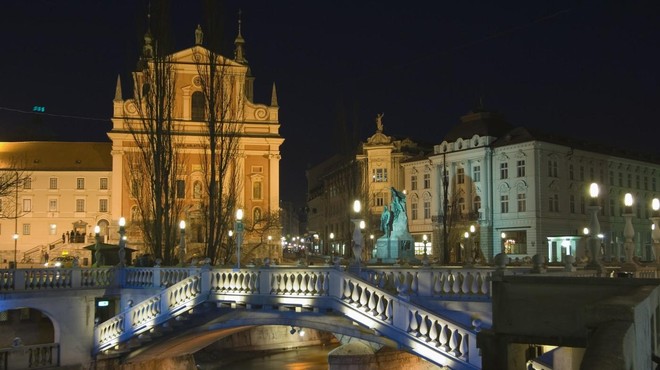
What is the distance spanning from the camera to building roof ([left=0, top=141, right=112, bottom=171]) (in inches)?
3243

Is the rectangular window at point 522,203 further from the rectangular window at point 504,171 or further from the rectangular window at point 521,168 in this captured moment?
the rectangular window at point 504,171

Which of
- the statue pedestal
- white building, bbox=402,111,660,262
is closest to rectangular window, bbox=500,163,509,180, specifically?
white building, bbox=402,111,660,262

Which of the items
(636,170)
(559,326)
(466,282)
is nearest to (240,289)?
(466,282)

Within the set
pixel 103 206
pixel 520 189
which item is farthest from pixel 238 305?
pixel 103 206

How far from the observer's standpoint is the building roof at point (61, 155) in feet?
270

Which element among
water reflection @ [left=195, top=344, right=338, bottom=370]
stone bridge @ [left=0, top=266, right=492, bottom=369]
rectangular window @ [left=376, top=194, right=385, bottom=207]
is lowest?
water reflection @ [left=195, top=344, right=338, bottom=370]

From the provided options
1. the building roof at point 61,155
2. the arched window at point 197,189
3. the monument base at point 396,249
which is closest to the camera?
the monument base at point 396,249

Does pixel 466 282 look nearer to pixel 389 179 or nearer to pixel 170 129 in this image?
pixel 170 129

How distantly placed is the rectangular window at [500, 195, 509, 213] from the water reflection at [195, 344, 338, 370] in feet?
93.9

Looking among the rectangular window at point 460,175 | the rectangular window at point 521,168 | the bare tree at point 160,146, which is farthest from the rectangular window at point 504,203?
the bare tree at point 160,146

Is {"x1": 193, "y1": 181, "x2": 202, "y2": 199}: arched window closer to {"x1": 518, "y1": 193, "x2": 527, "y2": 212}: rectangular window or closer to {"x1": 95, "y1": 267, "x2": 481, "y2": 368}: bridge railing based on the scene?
{"x1": 518, "y1": 193, "x2": 527, "y2": 212}: rectangular window

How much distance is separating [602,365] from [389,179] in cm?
7231

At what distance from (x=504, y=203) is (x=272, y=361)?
33.1 metres

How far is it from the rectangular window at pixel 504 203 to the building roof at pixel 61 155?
40954mm
